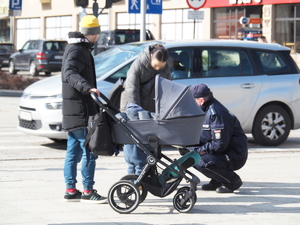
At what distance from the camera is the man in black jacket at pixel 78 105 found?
623 cm

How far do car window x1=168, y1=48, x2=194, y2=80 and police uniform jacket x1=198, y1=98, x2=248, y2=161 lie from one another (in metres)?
3.15

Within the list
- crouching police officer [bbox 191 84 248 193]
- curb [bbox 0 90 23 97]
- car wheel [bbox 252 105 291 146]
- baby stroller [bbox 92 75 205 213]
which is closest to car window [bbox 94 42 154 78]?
car wheel [bbox 252 105 291 146]

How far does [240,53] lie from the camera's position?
10766mm

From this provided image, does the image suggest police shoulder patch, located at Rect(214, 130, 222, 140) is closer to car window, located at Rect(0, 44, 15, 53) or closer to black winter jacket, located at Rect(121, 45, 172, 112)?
black winter jacket, located at Rect(121, 45, 172, 112)

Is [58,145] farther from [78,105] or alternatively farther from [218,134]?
[78,105]

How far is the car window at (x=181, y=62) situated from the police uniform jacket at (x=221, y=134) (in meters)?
3.15

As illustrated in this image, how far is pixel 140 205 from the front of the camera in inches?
249

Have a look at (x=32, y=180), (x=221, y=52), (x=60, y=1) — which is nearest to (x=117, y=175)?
(x=32, y=180)

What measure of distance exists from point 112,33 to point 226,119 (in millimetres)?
20516

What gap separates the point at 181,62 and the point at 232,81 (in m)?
0.89

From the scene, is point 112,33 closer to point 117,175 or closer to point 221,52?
point 221,52

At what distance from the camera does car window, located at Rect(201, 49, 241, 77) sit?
10.4 meters

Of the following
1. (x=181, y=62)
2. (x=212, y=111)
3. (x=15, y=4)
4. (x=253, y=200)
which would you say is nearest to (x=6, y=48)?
(x=15, y=4)

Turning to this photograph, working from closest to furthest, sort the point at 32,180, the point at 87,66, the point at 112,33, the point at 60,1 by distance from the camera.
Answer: the point at 87,66 → the point at 32,180 → the point at 112,33 → the point at 60,1
